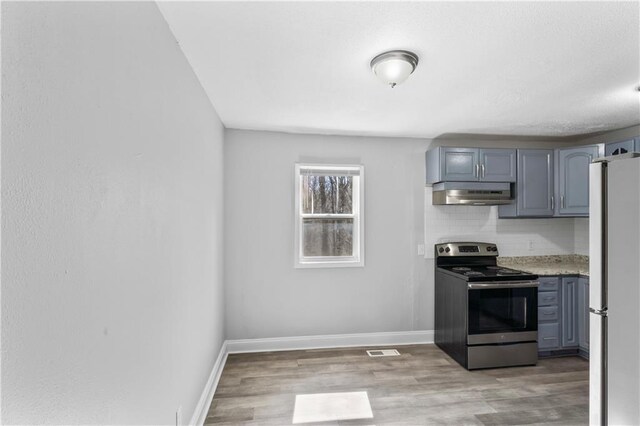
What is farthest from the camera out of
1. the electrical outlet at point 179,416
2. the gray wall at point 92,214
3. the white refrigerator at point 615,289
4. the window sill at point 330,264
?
the window sill at point 330,264

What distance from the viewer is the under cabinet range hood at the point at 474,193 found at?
3.62 meters

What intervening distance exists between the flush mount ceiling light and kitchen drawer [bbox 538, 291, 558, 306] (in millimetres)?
3017

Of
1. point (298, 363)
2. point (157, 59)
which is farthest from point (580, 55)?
point (298, 363)

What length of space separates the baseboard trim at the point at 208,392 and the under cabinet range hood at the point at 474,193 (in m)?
2.98

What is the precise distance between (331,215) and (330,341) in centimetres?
147

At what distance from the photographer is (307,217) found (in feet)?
12.3

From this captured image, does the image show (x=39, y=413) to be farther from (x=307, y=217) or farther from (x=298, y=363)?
(x=307, y=217)

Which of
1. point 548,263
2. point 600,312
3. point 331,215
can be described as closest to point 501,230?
point 548,263

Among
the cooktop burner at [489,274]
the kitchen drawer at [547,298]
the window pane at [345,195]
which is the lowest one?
the kitchen drawer at [547,298]

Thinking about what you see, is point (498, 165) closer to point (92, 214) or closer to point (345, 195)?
point (345, 195)

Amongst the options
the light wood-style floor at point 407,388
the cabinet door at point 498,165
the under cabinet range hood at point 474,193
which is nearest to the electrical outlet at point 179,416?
the light wood-style floor at point 407,388

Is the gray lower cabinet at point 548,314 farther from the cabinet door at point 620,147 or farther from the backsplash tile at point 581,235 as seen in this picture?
the cabinet door at point 620,147

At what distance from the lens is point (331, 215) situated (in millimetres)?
3764

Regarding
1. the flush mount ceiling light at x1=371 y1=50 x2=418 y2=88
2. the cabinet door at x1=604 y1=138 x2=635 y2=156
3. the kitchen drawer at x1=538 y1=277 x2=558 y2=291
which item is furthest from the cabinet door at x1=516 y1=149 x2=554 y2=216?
the flush mount ceiling light at x1=371 y1=50 x2=418 y2=88
